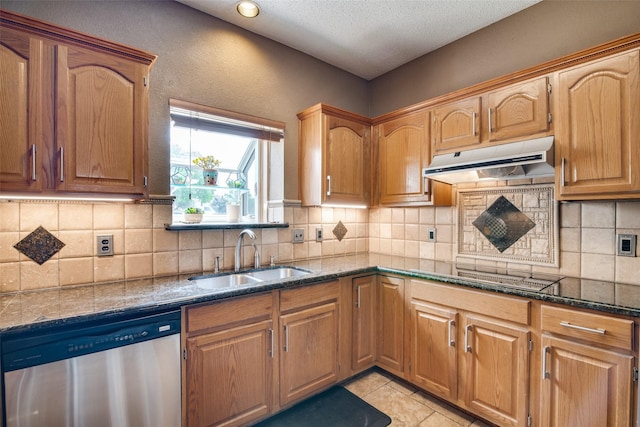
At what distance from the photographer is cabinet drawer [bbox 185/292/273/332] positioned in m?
1.56

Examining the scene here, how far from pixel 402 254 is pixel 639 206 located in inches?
64.4

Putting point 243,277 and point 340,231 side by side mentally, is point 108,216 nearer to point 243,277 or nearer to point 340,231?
point 243,277

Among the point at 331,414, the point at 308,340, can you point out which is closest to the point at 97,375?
the point at 308,340

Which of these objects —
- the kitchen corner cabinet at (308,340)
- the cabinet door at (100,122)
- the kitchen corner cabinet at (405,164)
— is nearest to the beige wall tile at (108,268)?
the cabinet door at (100,122)

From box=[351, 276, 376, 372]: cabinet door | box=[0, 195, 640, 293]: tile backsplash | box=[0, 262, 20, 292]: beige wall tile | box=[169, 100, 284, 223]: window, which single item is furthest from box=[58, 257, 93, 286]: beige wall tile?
box=[351, 276, 376, 372]: cabinet door

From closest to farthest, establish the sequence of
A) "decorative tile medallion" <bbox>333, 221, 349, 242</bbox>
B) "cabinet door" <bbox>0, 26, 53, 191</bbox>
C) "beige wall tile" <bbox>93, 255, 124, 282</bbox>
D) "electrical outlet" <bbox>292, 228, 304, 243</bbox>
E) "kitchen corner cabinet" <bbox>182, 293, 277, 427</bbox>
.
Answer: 1. "cabinet door" <bbox>0, 26, 53, 191</bbox>
2. "kitchen corner cabinet" <bbox>182, 293, 277, 427</bbox>
3. "beige wall tile" <bbox>93, 255, 124, 282</bbox>
4. "electrical outlet" <bbox>292, 228, 304, 243</bbox>
5. "decorative tile medallion" <bbox>333, 221, 349, 242</bbox>

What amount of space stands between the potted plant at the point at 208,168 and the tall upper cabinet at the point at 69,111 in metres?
0.63

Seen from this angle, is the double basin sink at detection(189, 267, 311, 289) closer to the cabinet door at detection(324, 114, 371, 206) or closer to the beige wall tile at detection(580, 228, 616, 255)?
the cabinet door at detection(324, 114, 371, 206)

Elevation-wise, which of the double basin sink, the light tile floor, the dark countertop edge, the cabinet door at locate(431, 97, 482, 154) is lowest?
the light tile floor

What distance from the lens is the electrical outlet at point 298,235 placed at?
8.78ft

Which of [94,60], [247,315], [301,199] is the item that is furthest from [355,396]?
[94,60]

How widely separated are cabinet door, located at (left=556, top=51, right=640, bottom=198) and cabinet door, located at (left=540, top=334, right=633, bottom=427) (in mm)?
840

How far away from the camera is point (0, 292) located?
5.14 ft

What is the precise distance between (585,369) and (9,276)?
2907 millimetres
